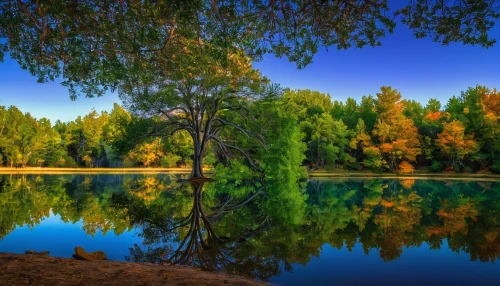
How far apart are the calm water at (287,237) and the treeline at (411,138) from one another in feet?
103

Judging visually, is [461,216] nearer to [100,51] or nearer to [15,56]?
[100,51]

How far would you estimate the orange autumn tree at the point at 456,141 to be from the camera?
4312cm

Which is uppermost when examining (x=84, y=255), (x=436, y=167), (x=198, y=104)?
(x=198, y=104)

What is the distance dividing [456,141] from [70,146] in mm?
65176

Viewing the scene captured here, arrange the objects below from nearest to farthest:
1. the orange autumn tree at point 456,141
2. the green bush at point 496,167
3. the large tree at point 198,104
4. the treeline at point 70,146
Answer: the large tree at point 198,104 → the green bush at point 496,167 → the orange autumn tree at point 456,141 → the treeline at point 70,146

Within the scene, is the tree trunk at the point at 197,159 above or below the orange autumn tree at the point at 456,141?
below

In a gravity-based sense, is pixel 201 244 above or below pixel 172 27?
below

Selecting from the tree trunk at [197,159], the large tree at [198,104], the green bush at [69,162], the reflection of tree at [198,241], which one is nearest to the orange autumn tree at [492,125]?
the large tree at [198,104]

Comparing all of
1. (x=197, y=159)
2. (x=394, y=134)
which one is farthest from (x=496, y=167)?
(x=197, y=159)

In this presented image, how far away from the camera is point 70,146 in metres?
68.9

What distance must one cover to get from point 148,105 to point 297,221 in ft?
69.2

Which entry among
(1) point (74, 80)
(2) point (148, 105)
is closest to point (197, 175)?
(2) point (148, 105)

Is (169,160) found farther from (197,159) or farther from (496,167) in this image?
(496,167)

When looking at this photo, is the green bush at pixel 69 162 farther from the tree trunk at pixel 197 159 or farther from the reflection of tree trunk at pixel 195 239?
the reflection of tree trunk at pixel 195 239
